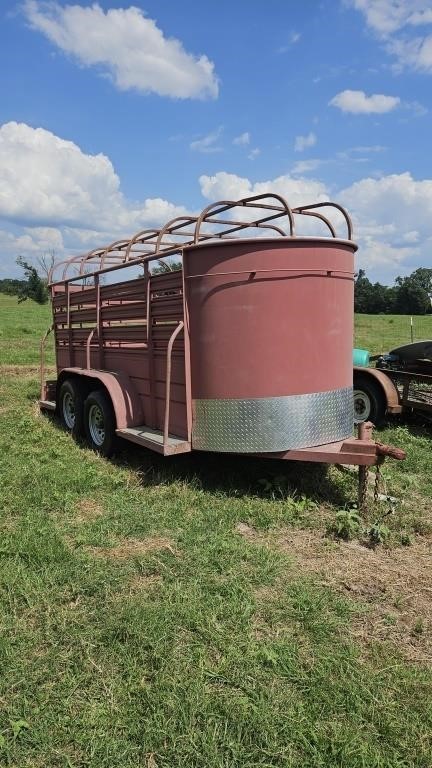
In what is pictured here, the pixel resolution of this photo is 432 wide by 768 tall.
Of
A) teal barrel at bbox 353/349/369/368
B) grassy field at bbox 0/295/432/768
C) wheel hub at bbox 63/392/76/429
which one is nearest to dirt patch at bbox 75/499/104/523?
grassy field at bbox 0/295/432/768

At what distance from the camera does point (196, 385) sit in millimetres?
5102

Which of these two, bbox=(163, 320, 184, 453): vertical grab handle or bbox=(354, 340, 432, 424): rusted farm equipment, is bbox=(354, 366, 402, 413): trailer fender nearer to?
bbox=(354, 340, 432, 424): rusted farm equipment

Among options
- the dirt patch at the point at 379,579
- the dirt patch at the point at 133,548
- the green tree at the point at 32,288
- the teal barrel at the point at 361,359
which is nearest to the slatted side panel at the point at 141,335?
the dirt patch at the point at 133,548

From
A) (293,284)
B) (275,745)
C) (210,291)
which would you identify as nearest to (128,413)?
(210,291)

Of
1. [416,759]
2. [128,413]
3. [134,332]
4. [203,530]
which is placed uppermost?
[134,332]

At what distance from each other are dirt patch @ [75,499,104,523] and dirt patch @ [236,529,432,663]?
1.28 meters

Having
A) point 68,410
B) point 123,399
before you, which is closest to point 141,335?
point 123,399

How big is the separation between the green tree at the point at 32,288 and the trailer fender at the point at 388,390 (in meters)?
56.4

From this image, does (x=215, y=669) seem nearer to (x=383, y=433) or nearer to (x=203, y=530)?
(x=203, y=530)

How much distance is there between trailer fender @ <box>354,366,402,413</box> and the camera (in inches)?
293

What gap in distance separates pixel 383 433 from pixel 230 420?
3.25 m

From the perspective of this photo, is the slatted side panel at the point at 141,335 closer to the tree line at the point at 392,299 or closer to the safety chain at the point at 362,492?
the safety chain at the point at 362,492

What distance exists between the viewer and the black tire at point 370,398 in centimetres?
755

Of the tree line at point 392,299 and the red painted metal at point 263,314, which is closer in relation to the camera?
the red painted metal at point 263,314
